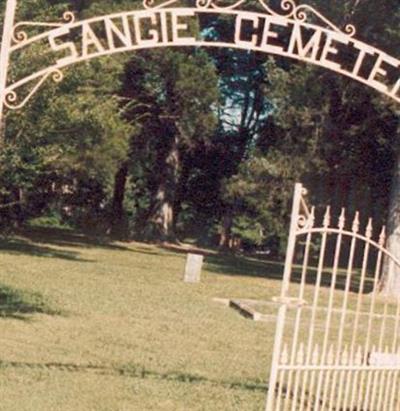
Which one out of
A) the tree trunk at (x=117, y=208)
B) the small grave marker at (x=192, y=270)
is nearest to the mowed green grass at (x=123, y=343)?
the small grave marker at (x=192, y=270)

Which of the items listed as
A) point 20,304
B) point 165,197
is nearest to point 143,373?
point 20,304

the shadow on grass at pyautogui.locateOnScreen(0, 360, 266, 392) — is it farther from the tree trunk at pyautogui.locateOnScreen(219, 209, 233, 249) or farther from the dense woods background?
the tree trunk at pyautogui.locateOnScreen(219, 209, 233, 249)

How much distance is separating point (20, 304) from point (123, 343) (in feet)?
13.2

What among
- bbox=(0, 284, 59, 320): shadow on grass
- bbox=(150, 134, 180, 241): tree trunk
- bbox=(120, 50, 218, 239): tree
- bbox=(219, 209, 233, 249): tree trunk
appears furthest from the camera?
bbox=(219, 209, 233, 249): tree trunk

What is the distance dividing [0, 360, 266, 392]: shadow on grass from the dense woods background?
5386mm

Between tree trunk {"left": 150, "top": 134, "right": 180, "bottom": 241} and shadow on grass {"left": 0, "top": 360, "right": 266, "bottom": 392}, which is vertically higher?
tree trunk {"left": 150, "top": 134, "right": 180, "bottom": 241}

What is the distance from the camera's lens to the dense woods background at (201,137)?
23.0m

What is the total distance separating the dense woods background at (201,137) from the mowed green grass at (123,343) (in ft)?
8.18

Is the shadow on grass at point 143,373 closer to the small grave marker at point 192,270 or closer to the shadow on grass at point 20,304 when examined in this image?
the shadow on grass at point 20,304

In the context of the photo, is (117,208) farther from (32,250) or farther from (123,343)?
(123,343)

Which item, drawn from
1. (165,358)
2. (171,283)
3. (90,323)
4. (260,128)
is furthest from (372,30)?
(260,128)

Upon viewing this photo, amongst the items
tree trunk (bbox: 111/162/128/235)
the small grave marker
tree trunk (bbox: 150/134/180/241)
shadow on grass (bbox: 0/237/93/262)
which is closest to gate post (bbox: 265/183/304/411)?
the small grave marker

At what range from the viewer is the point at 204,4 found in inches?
303

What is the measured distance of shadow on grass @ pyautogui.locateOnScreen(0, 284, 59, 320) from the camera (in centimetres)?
1490
